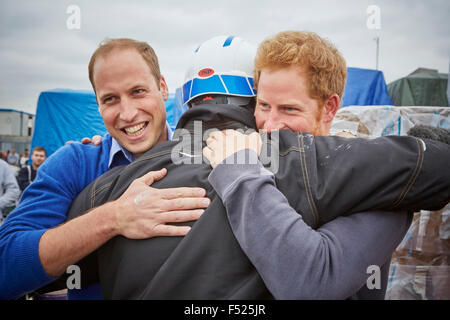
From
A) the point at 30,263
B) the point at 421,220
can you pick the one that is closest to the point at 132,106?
the point at 30,263

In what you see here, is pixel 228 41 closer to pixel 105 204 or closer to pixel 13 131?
pixel 105 204

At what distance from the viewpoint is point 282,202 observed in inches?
38.3

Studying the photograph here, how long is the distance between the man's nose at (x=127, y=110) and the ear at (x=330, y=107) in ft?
3.86

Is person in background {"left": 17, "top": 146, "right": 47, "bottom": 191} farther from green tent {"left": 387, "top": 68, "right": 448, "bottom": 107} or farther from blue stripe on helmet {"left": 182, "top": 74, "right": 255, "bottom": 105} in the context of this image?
green tent {"left": 387, "top": 68, "right": 448, "bottom": 107}

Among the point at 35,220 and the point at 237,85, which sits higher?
the point at 237,85

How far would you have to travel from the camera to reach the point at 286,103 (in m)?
1.59

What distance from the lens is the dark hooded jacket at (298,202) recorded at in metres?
0.99

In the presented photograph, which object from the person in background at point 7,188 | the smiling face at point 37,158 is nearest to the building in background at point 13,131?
the smiling face at point 37,158

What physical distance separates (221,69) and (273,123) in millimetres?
707

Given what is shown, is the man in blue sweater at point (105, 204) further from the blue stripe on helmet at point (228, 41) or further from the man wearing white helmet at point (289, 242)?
the blue stripe on helmet at point (228, 41)

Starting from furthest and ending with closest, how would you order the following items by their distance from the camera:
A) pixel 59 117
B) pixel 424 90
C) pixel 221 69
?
pixel 59 117, pixel 424 90, pixel 221 69

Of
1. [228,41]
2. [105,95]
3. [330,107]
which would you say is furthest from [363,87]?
[105,95]
